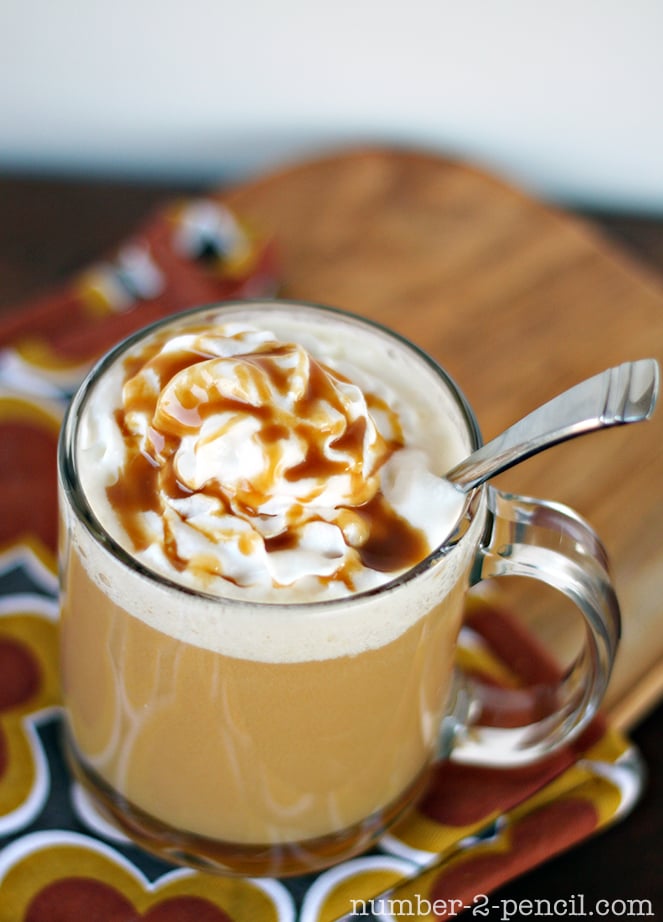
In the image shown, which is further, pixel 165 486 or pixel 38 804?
pixel 38 804

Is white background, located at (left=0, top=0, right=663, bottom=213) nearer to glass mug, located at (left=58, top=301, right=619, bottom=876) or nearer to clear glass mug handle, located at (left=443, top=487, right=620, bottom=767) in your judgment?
glass mug, located at (left=58, top=301, right=619, bottom=876)

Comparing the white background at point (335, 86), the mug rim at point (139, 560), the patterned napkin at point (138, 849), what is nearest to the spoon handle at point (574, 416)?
the mug rim at point (139, 560)

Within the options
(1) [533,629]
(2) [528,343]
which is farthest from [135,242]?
(1) [533,629]

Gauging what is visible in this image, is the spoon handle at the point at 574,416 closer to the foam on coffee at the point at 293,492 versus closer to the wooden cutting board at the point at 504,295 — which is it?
the foam on coffee at the point at 293,492

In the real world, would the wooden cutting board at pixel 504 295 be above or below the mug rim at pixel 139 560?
below

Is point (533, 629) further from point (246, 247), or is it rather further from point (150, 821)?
point (246, 247)

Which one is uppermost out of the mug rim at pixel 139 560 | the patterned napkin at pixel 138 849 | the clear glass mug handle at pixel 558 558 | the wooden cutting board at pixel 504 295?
the mug rim at pixel 139 560
